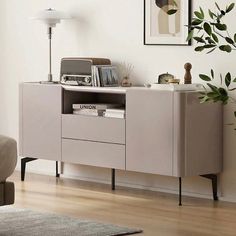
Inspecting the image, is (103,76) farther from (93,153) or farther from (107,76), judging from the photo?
(93,153)

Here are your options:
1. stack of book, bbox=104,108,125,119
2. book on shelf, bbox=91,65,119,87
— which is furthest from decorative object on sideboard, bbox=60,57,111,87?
stack of book, bbox=104,108,125,119

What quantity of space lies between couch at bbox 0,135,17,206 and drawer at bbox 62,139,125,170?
157 centimetres

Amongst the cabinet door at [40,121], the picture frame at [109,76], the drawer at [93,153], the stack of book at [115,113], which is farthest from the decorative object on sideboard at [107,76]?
the drawer at [93,153]

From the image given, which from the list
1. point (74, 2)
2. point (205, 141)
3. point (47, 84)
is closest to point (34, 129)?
point (47, 84)

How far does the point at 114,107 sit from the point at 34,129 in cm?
77

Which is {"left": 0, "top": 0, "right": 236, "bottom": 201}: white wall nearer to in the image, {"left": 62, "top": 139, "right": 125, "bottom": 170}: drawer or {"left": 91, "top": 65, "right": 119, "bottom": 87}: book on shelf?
{"left": 91, "top": 65, "right": 119, "bottom": 87}: book on shelf

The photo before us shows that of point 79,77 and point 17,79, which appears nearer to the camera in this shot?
point 79,77

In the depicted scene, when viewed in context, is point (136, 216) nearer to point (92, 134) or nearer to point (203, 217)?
point (203, 217)

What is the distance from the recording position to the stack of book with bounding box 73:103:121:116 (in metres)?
6.28

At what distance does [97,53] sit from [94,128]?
759 millimetres

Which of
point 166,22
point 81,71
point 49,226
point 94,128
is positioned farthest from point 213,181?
point 49,226

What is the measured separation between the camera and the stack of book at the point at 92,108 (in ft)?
20.6

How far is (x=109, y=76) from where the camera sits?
252 inches

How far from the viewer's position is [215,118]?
594 cm
